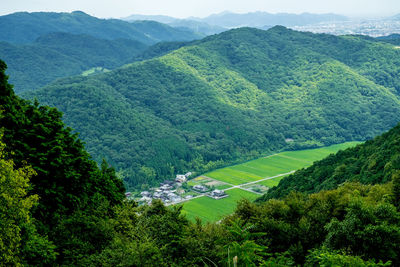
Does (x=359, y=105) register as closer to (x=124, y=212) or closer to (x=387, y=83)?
(x=387, y=83)

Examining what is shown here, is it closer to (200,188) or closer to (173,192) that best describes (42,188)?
(173,192)

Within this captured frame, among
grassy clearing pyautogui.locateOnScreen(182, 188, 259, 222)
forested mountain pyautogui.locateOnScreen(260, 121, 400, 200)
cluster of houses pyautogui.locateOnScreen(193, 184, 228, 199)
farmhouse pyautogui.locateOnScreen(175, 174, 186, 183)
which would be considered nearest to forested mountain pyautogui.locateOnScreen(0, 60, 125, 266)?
forested mountain pyautogui.locateOnScreen(260, 121, 400, 200)

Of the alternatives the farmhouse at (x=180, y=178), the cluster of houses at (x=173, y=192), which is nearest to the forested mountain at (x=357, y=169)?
the cluster of houses at (x=173, y=192)

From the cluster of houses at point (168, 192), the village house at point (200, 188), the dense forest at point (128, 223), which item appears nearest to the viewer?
the dense forest at point (128, 223)

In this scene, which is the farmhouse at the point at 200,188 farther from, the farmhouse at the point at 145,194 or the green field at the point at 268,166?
the farmhouse at the point at 145,194

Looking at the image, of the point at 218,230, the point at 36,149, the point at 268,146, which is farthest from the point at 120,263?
the point at 268,146

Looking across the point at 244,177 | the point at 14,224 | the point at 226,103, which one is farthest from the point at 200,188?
the point at 14,224
